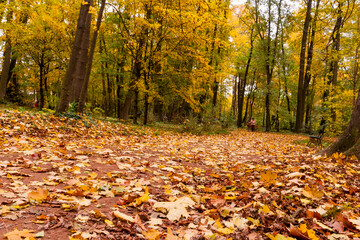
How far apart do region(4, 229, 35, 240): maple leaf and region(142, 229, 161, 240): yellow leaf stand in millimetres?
708

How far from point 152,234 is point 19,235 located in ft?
2.74

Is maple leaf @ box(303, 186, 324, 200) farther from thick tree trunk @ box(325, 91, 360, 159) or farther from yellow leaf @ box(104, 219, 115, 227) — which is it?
thick tree trunk @ box(325, 91, 360, 159)

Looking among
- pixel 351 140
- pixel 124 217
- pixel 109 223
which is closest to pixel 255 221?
pixel 124 217

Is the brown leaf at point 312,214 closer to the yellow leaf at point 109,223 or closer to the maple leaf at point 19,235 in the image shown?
the yellow leaf at point 109,223

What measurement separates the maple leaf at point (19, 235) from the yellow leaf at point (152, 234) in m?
0.71

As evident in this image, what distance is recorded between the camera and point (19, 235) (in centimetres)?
145

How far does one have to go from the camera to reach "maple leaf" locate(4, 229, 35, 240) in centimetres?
142

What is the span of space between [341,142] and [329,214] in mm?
3395

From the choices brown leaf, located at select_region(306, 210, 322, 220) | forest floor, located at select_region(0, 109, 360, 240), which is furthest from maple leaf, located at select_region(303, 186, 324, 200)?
brown leaf, located at select_region(306, 210, 322, 220)

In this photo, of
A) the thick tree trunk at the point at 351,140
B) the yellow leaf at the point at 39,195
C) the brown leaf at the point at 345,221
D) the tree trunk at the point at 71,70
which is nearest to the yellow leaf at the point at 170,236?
the yellow leaf at the point at 39,195

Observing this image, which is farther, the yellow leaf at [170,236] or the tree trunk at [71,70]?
the tree trunk at [71,70]

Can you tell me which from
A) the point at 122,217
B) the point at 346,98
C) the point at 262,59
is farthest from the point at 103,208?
the point at 262,59

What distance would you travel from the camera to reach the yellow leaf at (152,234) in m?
1.59

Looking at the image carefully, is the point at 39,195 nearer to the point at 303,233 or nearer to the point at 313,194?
the point at 303,233
